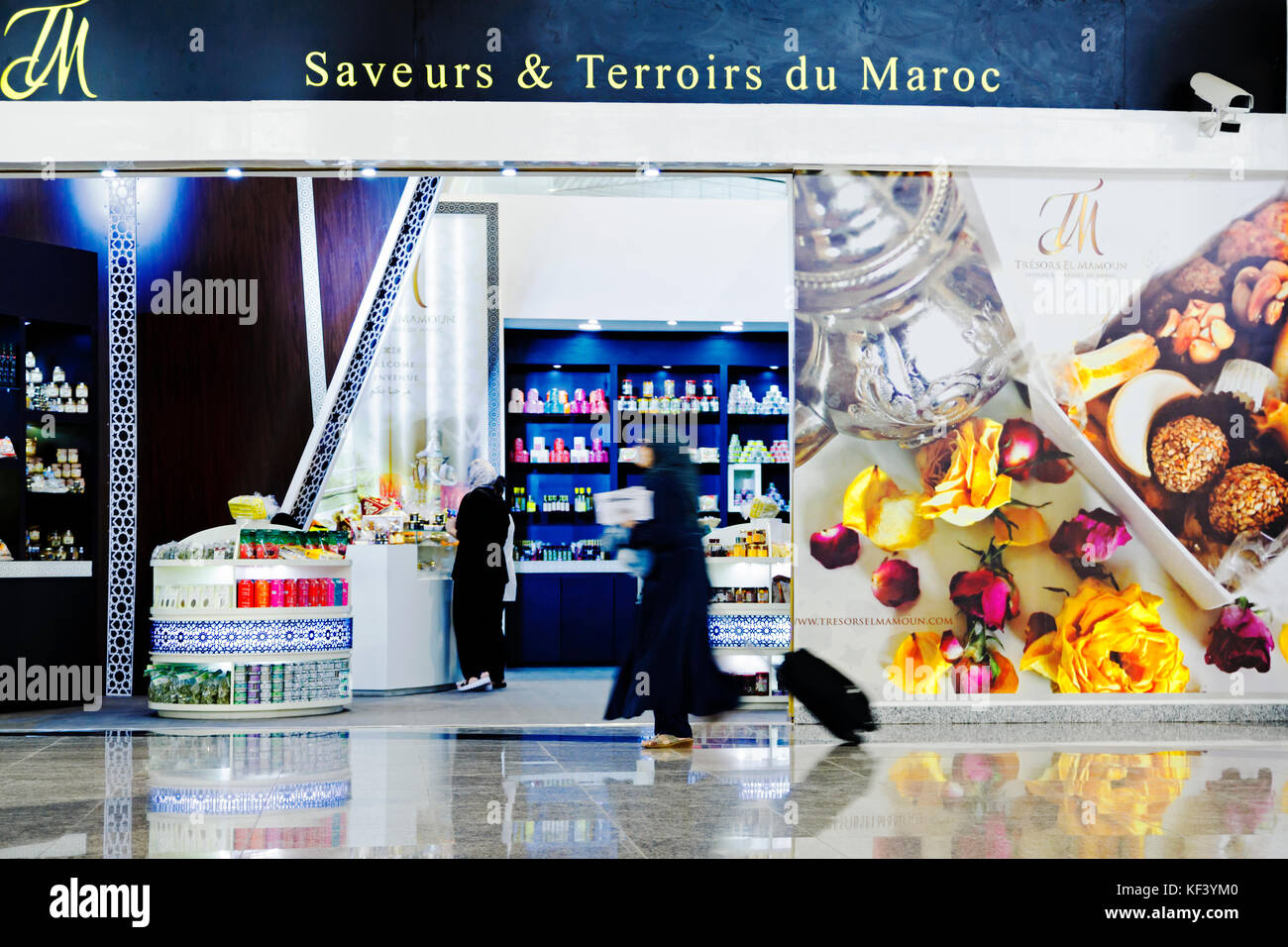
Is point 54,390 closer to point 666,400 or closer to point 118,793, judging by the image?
point 118,793

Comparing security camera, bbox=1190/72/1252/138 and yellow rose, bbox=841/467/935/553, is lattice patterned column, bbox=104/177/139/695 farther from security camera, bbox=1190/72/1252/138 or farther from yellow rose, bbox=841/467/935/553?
security camera, bbox=1190/72/1252/138

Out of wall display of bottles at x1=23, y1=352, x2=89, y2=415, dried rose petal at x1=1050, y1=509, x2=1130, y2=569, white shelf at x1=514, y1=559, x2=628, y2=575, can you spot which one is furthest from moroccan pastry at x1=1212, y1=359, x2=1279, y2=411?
wall display of bottles at x1=23, y1=352, x2=89, y2=415

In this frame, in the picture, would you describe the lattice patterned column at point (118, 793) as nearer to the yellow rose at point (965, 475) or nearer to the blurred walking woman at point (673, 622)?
the blurred walking woman at point (673, 622)

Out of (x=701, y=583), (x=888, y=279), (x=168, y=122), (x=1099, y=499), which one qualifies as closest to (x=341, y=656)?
(x=701, y=583)

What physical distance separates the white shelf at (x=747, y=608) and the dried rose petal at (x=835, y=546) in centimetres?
124

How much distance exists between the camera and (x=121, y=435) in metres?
9.06

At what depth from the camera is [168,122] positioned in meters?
6.80

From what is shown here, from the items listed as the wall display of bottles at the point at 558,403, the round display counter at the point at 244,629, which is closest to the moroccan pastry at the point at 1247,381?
the round display counter at the point at 244,629

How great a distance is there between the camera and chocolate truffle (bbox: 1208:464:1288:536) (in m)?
7.12

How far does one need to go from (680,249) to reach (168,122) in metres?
5.86

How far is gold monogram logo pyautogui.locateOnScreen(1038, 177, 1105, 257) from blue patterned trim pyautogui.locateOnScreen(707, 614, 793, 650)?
278 centimetres

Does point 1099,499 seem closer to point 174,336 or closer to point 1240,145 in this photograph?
point 1240,145

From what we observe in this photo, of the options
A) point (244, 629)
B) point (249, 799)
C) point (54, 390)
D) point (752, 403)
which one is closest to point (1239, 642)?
point (249, 799)
